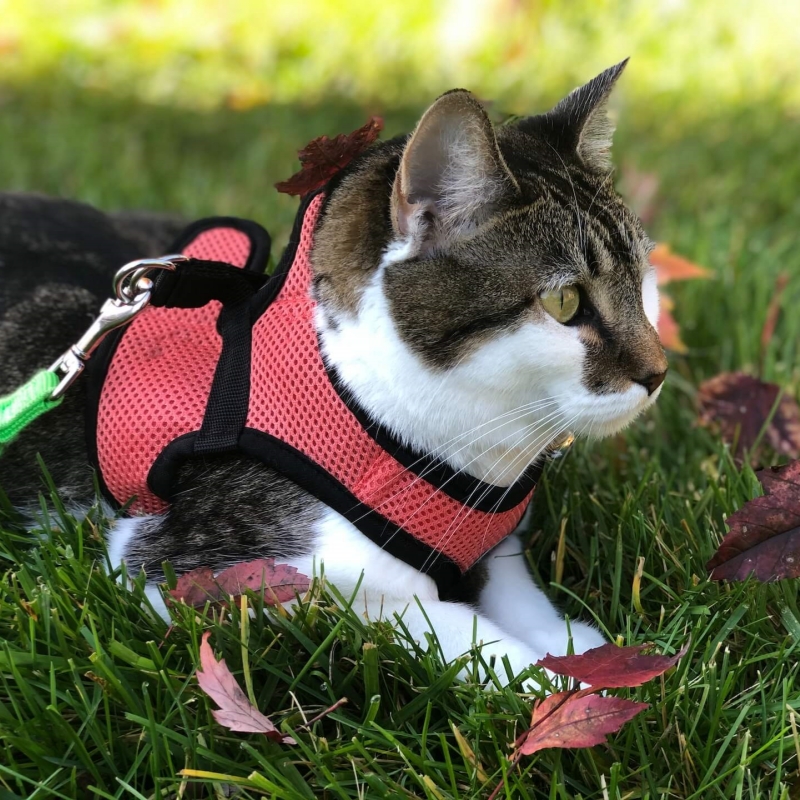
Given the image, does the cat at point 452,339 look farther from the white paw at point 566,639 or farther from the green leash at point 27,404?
the green leash at point 27,404

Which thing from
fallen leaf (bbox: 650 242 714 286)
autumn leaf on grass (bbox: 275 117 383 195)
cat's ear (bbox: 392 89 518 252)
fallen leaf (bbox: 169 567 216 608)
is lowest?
fallen leaf (bbox: 169 567 216 608)

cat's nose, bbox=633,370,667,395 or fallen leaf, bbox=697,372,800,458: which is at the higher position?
cat's nose, bbox=633,370,667,395

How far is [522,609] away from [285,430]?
46 centimetres

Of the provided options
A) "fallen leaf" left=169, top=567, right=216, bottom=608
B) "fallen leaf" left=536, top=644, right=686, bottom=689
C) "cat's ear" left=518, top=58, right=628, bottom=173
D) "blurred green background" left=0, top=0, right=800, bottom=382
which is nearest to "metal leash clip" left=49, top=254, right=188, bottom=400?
"fallen leaf" left=169, top=567, right=216, bottom=608

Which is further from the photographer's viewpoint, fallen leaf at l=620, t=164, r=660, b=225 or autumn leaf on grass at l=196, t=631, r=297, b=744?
fallen leaf at l=620, t=164, r=660, b=225

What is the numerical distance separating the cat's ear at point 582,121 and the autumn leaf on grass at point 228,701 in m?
0.82

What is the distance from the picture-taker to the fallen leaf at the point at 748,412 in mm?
1757

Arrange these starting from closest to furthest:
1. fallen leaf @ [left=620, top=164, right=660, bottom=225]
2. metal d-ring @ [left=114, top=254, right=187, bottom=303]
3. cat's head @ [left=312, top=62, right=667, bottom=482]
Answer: cat's head @ [left=312, top=62, right=667, bottom=482], metal d-ring @ [left=114, top=254, right=187, bottom=303], fallen leaf @ [left=620, top=164, right=660, bottom=225]

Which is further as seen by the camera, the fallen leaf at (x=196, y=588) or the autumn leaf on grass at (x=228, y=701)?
the fallen leaf at (x=196, y=588)

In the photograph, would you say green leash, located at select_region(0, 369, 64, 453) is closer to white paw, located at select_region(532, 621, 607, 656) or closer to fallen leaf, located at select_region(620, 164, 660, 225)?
white paw, located at select_region(532, 621, 607, 656)

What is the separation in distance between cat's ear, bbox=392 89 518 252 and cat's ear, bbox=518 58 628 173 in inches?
8.8

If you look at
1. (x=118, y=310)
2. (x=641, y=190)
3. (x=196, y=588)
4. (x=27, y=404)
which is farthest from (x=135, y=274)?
(x=641, y=190)

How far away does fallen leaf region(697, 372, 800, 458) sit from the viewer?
5.76 ft

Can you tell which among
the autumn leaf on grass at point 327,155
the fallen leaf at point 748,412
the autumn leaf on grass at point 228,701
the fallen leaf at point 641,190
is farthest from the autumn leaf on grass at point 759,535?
the fallen leaf at point 641,190
